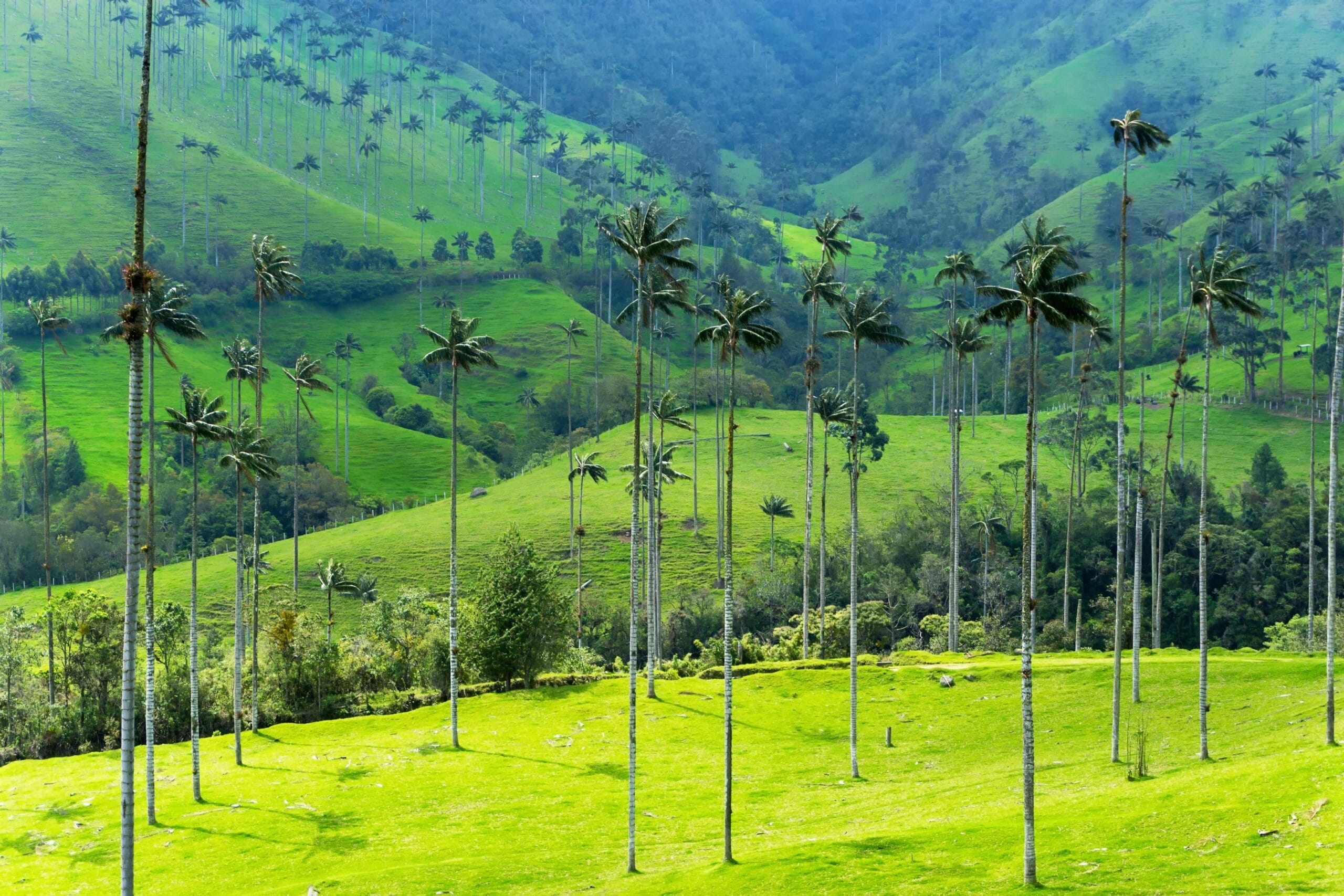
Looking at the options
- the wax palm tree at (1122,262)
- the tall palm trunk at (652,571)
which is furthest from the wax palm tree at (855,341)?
the wax palm tree at (1122,262)

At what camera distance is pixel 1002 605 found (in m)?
134

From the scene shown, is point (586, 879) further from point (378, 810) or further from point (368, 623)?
point (368, 623)

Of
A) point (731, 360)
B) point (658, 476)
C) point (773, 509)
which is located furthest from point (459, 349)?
point (773, 509)

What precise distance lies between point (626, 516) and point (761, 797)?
108 meters

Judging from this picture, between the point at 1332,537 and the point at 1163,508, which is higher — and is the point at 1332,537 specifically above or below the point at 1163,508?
below

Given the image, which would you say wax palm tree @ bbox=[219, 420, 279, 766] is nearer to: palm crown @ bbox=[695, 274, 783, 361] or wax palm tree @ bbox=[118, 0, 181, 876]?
palm crown @ bbox=[695, 274, 783, 361]

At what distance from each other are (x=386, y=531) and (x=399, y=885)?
12713 centimetres

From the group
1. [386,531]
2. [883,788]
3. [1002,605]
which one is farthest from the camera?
[386,531]

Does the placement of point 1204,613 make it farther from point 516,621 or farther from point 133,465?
point 516,621

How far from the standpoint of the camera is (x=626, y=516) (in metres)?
172

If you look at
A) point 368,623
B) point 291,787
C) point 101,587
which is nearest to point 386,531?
point 101,587

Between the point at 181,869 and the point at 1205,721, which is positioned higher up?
the point at 1205,721

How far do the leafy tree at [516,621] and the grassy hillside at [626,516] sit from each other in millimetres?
44630

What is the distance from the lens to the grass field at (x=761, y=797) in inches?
1690
